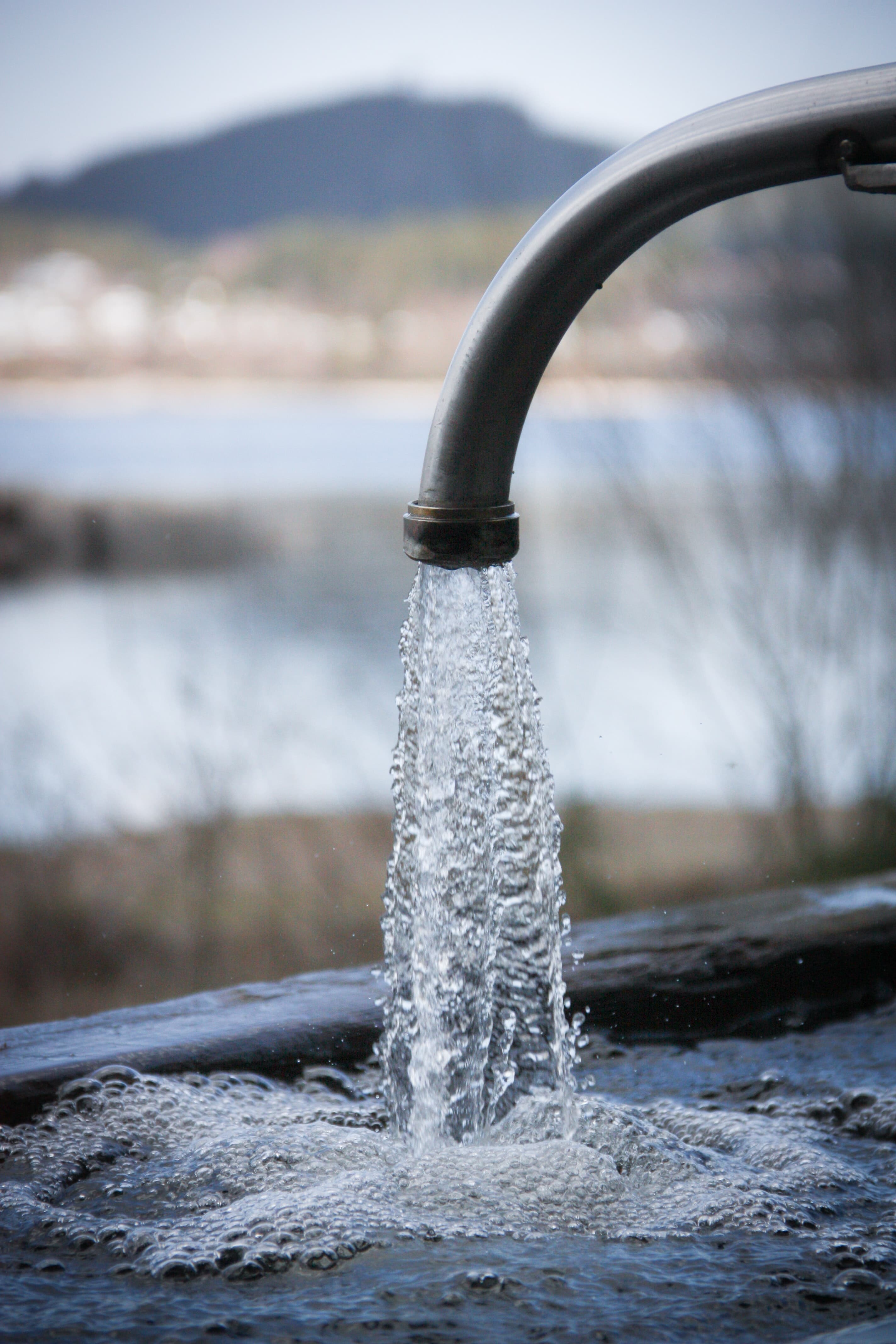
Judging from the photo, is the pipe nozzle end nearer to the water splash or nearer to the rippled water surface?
the water splash

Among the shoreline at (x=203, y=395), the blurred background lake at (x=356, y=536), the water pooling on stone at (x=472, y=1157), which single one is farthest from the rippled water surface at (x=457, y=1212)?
the shoreline at (x=203, y=395)

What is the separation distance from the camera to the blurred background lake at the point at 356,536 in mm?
2918

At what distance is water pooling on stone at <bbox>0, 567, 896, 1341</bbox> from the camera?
0.70m

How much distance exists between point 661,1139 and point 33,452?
2.88m

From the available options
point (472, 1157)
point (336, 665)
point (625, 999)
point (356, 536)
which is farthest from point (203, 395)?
point (472, 1157)

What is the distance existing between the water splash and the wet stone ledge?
0.29ft

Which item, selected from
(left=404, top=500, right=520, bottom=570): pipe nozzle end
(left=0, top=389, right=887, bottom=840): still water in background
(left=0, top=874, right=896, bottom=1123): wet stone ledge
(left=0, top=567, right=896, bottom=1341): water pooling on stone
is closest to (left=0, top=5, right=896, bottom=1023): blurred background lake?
(left=0, top=389, right=887, bottom=840): still water in background

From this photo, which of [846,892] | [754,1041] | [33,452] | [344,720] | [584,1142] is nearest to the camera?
[584,1142]

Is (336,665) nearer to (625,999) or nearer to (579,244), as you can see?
(625,999)

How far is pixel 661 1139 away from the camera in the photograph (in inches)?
35.8

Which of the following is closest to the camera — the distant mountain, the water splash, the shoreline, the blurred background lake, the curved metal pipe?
the curved metal pipe

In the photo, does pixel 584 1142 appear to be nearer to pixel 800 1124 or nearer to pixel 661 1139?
pixel 661 1139

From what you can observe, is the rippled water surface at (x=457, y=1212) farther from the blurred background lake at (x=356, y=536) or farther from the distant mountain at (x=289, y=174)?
the distant mountain at (x=289, y=174)

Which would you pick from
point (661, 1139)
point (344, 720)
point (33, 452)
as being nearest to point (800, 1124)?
point (661, 1139)
